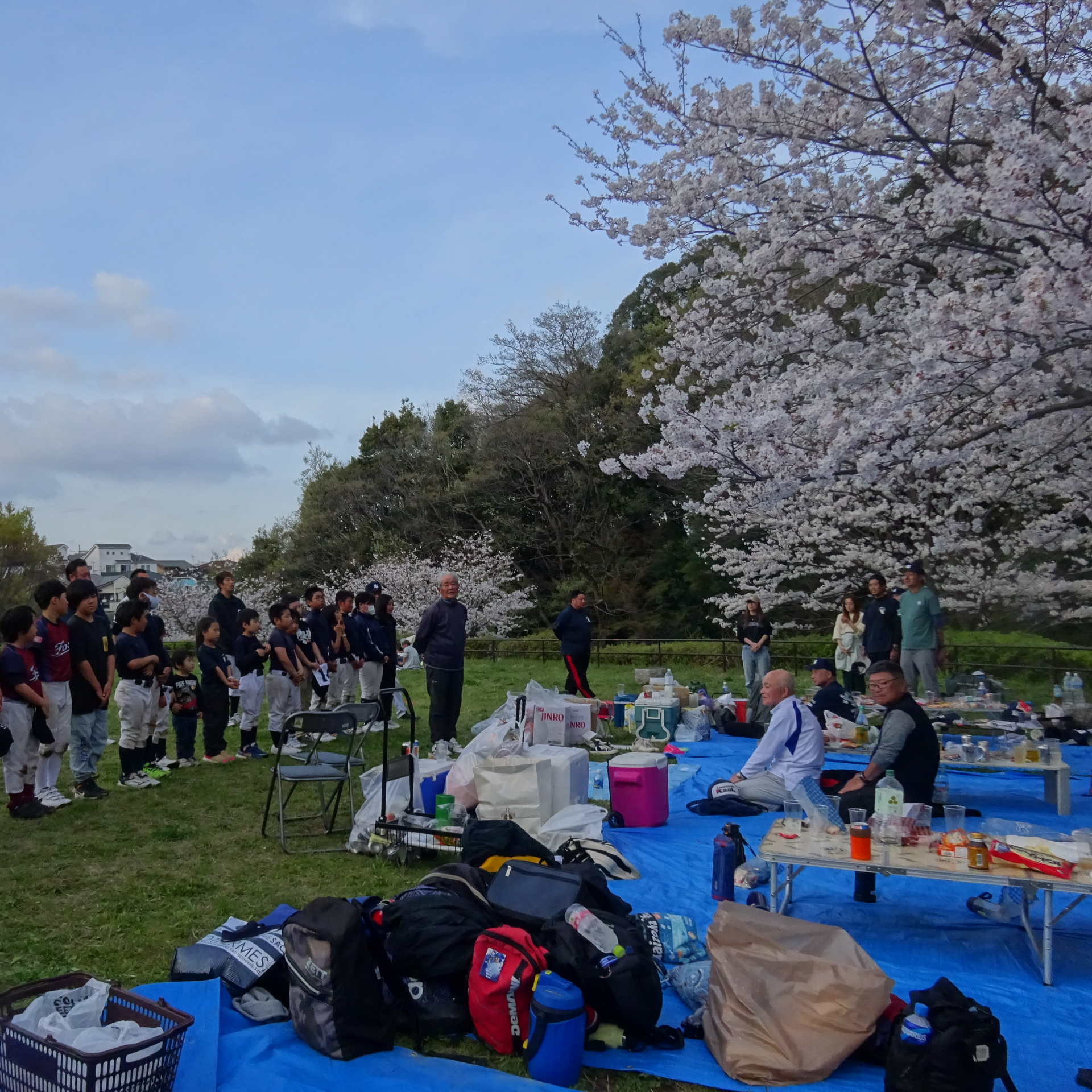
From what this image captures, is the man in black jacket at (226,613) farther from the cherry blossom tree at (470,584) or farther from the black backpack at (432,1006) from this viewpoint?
the cherry blossom tree at (470,584)

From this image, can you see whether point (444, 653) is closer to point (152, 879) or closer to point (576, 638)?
point (576, 638)

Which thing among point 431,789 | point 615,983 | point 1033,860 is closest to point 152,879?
point 431,789

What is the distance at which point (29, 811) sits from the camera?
21.8 ft

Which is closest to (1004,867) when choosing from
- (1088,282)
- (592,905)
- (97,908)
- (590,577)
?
(592,905)

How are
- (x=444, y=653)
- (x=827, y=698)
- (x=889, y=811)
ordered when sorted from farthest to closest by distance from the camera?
1. (x=444, y=653)
2. (x=827, y=698)
3. (x=889, y=811)

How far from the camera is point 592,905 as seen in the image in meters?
4.18

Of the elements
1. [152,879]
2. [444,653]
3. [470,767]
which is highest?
[444,653]

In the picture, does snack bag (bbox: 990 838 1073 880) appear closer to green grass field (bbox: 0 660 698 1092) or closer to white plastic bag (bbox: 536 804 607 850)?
green grass field (bbox: 0 660 698 1092)

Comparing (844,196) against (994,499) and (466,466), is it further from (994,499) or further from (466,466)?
(466,466)

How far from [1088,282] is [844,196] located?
308cm

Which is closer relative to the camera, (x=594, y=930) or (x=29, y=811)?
(x=594, y=930)

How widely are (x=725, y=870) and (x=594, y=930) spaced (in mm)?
1610

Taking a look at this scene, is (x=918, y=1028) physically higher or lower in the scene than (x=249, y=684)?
lower

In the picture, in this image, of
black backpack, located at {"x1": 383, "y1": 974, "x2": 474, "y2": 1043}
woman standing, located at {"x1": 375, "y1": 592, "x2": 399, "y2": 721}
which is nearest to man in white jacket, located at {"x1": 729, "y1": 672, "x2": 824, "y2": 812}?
black backpack, located at {"x1": 383, "y1": 974, "x2": 474, "y2": 1043}
